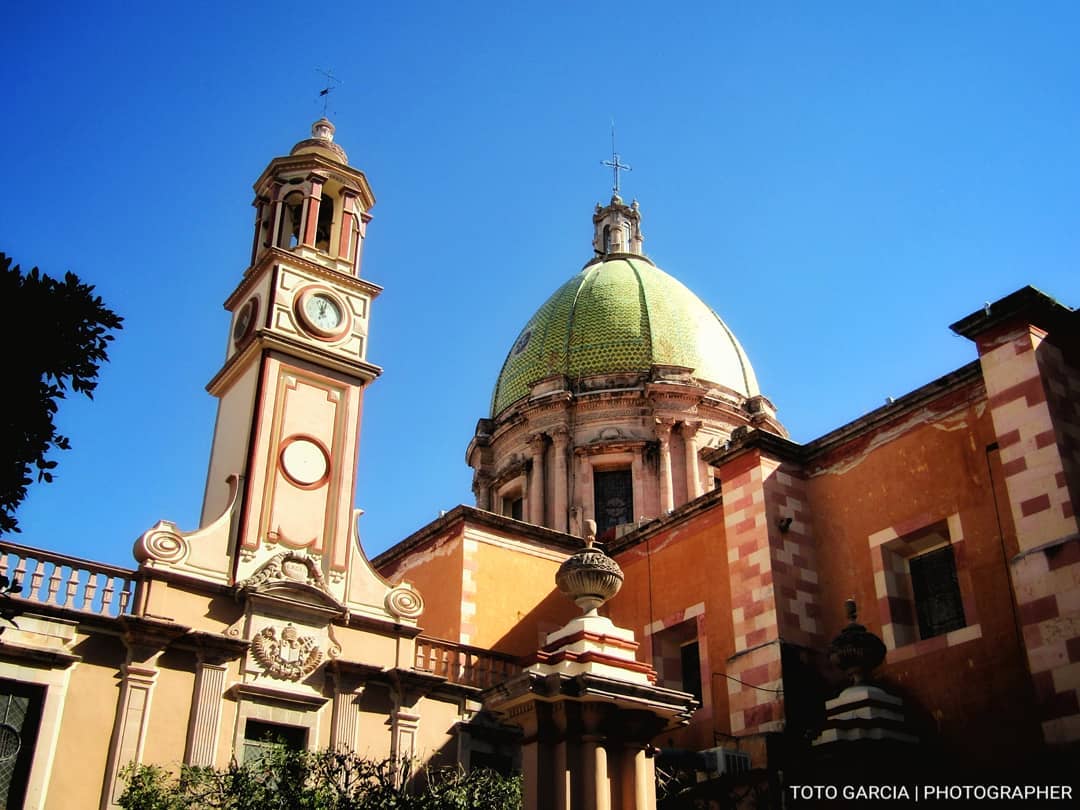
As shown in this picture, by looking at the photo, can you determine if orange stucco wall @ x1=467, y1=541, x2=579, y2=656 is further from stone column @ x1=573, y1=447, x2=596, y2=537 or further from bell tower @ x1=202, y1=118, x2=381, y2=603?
stone column @ x1=573, y1=447, x2=596, y2=537

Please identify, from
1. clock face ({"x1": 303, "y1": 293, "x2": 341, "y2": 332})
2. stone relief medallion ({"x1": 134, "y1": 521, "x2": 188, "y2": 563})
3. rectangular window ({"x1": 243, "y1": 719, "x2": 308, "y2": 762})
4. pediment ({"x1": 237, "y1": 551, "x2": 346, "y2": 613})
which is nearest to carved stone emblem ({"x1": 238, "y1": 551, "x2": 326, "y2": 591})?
pediment ({"x1": 237, "y1": 551, "x2": 346, "y2": 613})

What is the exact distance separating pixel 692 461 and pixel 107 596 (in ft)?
62.9

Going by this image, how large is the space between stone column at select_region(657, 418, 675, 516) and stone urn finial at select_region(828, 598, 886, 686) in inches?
656

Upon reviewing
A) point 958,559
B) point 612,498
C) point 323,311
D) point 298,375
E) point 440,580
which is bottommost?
point 958,559

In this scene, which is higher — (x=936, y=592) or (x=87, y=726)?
(x=936, y=592)

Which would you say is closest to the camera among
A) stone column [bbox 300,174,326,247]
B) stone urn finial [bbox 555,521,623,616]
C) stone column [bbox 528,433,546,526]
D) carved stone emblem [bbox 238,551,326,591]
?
stone urn finial [bbox 555,521,623,616]

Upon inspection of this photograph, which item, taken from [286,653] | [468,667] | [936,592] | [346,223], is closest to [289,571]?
[286,653]

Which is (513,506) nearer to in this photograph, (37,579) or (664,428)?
(664,428)

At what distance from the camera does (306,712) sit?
17.7 m

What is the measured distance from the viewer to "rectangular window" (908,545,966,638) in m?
17.0

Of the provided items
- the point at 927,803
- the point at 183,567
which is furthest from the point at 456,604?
the point at 927,803

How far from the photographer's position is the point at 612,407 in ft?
111

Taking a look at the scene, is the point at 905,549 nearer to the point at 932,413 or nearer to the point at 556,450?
the point at 932,413

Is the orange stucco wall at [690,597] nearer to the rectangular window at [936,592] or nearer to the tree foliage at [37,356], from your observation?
the rectangular window at [936,592]
